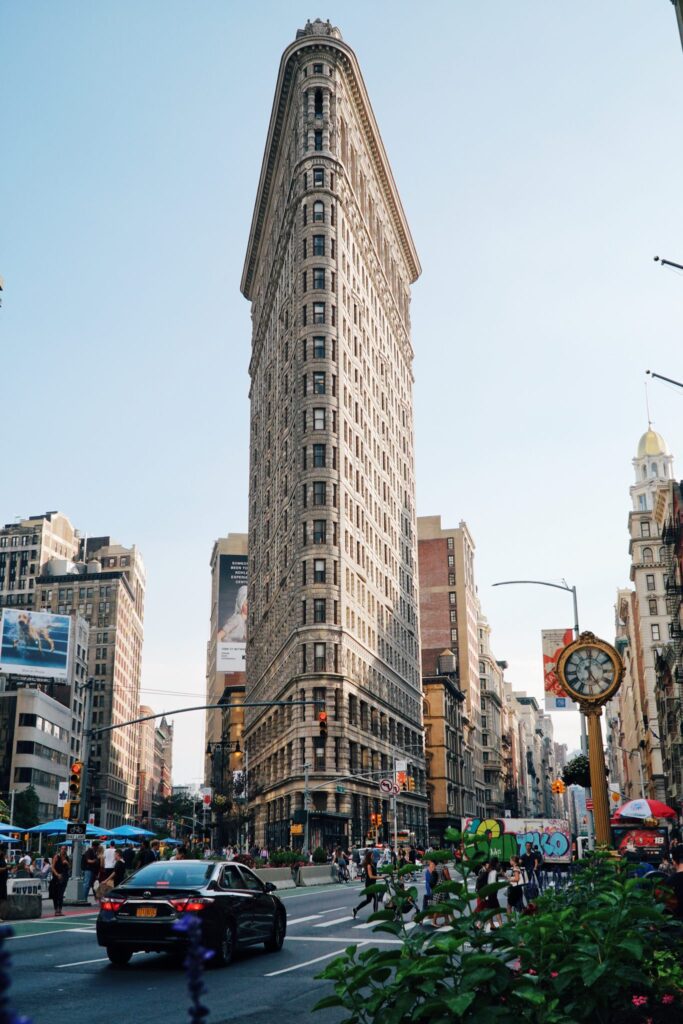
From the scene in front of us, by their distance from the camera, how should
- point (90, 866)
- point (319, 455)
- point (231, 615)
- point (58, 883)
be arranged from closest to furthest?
1. point (58, 883)
2. point (90, 866)
3. point (319, 455)
4. point (231, 615)

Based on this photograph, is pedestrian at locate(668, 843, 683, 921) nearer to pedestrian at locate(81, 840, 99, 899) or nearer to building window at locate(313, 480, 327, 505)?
pedestrian at locate(81, 840, 99, 899)

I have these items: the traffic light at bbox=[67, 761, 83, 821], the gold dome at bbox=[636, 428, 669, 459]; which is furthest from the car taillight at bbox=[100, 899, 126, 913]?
the gold dome at bbox=[636, 428, 669, 459]

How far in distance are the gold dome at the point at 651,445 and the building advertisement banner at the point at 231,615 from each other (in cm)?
7014

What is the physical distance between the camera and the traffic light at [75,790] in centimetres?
3262

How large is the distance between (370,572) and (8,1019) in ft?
302

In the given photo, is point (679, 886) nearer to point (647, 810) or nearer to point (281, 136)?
point (647, 810)

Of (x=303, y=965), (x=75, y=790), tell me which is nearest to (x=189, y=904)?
(x=303, y=965)

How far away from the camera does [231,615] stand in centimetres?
16300

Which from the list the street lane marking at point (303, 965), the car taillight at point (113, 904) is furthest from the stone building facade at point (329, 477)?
the car taillight at point (113, 904)

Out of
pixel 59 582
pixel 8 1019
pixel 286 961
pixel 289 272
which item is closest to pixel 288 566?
pixel 289 272

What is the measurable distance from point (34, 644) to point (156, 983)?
109 m

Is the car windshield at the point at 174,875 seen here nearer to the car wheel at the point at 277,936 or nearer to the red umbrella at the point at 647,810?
the car wheel at the point at 277,936

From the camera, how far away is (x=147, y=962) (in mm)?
18141

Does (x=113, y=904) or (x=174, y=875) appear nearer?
(x=113, y=904)
